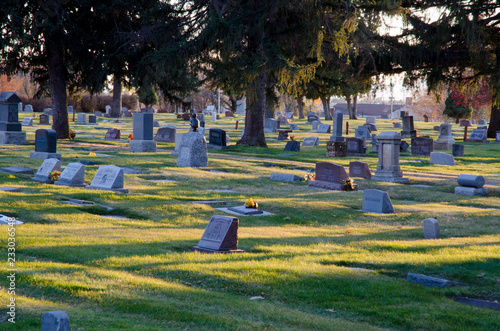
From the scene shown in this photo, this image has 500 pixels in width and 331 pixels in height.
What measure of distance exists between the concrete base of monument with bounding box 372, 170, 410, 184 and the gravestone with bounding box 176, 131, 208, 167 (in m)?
6.72

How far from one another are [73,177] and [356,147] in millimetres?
17997

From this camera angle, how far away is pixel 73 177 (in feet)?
48.6

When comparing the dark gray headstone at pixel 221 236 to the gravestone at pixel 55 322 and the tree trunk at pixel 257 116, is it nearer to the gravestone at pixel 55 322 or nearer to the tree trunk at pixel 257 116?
the gravestone at pixel 55 322

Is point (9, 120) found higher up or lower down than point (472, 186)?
higher up

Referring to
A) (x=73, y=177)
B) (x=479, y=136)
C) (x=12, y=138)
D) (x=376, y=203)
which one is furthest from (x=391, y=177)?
(x=479, y=136)

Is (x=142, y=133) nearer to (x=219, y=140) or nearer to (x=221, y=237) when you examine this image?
(x=219, y=140)

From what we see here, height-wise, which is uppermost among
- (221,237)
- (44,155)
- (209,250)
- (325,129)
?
(325,129)

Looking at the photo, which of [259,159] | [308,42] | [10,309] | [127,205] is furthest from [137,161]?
[10,309]

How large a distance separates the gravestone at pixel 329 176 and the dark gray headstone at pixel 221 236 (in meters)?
8.91

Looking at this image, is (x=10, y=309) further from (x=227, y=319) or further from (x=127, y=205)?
(x=127, y=205)

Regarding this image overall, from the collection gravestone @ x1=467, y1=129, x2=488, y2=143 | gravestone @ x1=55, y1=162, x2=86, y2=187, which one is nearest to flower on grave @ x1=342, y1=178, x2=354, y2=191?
gravestone @ x1=55, y1=162, x2=86, y2=187

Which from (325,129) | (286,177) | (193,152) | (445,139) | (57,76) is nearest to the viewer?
(286,177)

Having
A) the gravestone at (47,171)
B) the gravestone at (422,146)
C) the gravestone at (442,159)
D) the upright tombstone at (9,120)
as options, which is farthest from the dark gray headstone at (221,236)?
the gravestone at (422,146)

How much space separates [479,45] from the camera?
949 inches
